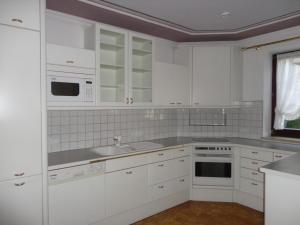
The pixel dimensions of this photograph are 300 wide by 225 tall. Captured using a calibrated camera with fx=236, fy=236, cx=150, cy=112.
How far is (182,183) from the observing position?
3.37 metres

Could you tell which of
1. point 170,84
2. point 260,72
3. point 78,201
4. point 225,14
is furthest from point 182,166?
point 225,14

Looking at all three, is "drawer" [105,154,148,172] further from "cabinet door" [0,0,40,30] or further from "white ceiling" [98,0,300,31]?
"white ceiling" [98,0,300,31]

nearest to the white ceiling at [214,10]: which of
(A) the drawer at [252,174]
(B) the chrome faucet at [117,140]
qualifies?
(B) the chrome faucet at [117,140]

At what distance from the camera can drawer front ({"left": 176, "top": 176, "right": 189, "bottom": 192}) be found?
10.9 feet

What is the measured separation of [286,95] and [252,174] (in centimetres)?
132

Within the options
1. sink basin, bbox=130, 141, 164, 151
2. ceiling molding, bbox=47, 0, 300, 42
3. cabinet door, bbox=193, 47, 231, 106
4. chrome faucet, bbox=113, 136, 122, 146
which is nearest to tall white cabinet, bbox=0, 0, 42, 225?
ceiling molding, bbox=47, 0, 300, 42

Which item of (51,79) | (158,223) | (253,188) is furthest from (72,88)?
(253,188)

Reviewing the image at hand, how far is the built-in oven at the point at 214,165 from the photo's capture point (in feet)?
A: 11.1

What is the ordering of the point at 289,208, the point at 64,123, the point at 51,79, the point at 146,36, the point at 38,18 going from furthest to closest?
1. the point at 146,36
2. the point at 64,123
3. the point at 51,79
4. the point at 38,18
5. the point at 289,208

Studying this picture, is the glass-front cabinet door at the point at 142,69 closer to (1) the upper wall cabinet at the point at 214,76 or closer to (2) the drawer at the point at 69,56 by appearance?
(2) the drawer at the point at 69,56

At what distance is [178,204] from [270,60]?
2.58 meters

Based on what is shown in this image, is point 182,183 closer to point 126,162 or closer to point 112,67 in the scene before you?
point 126,162

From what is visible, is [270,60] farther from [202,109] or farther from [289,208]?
[289,208]

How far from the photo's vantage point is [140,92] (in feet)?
11.1
